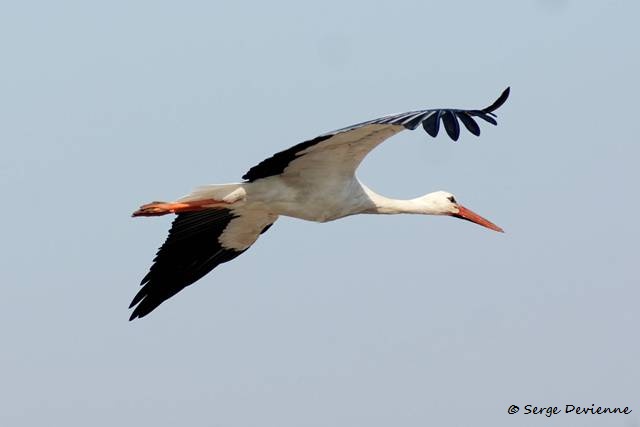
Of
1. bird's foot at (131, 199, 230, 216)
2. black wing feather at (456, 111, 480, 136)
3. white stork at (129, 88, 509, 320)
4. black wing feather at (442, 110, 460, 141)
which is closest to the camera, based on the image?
black wing feather at (442, 110, 460, 141)

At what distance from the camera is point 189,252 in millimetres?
14039

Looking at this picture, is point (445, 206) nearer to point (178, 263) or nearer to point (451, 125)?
point (178, 263)

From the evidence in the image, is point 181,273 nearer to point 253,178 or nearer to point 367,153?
point 253,178

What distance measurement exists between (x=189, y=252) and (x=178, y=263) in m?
0.16

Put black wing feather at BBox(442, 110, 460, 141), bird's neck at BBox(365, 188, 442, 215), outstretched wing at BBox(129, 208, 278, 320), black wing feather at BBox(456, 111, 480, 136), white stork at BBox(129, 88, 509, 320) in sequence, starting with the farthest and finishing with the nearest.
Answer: outstretched wing at BBox(129, 208, 278, 320) < bird's neck at BBox(365, 188, 442, 215) < white stork at BBox(129, 88, 509, 320) < black wing feather at BBox(456, 111, 480, 136) < black wing feather at BBox(442, 110, 460, 141)

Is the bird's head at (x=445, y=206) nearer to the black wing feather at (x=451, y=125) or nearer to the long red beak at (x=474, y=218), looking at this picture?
the long red beak at (x=474, y=218)

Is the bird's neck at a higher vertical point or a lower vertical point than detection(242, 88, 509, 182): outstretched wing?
lower

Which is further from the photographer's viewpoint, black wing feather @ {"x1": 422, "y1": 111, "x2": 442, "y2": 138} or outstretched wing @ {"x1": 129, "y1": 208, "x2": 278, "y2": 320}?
outstretched wing @ {"x1": 129, "y1": 208, "x2": 278, "y2": 320}

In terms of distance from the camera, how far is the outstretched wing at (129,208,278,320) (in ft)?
45.4

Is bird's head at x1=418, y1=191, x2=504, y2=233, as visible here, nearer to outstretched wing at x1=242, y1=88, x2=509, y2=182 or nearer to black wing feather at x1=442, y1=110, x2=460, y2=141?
outstretched wing at x1=242, y1=88, x2=509, y2=182

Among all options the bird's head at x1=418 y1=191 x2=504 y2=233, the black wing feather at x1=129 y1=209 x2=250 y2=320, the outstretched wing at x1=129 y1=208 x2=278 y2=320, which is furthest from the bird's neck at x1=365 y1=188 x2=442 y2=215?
the black wing feather at x1=129 y1=209 x2=250 y2=320

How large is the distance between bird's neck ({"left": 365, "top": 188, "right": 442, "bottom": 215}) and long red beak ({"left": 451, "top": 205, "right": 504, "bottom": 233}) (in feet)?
1.01

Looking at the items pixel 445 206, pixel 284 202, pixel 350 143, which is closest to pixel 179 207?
pixel 284 202

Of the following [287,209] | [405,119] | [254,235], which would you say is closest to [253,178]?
[287,209]
